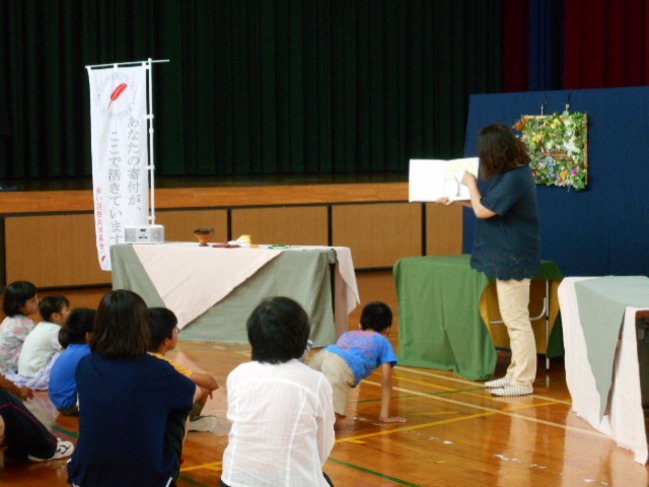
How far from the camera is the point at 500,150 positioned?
588 cm

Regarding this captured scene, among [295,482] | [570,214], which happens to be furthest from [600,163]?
[295,482]

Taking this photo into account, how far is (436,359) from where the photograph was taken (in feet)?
21.7

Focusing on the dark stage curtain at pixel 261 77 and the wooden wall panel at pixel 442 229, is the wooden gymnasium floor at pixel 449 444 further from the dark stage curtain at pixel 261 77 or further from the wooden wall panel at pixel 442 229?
the dark stage curtain at pixel 261 77

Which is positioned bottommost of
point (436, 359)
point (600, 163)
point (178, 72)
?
point (436, 359)

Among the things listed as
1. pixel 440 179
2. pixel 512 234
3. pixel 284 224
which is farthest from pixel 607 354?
pixel 284 224

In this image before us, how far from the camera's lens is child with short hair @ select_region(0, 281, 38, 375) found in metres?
5.95

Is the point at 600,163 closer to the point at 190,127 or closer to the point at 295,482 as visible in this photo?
the point at 295,482

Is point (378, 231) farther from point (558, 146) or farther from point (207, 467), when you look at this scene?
point (207, 467)

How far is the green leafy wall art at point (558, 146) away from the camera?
6758mm

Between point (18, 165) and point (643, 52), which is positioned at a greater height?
point (643, 52)

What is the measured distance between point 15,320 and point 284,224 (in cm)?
533

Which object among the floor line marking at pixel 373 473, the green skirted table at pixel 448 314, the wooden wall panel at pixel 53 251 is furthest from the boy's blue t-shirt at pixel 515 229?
the wooden wall panel at pixel 53 251

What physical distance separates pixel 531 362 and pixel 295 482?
306 centimetres

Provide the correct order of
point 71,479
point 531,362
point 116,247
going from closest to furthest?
1. point 71,479
2. point 531,362
3. point 116,247
